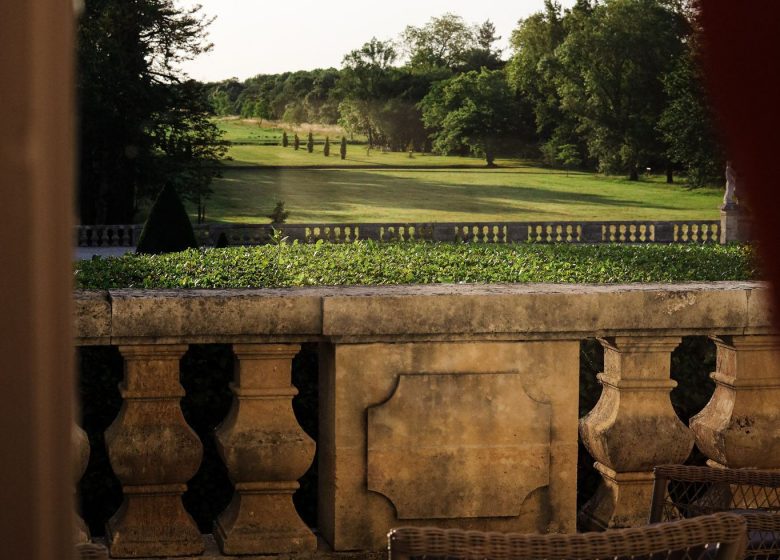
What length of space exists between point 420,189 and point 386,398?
54270 millimetres

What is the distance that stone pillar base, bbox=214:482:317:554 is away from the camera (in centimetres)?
335

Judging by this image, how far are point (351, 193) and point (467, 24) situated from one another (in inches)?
546

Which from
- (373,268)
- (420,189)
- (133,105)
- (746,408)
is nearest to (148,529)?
(373,268)

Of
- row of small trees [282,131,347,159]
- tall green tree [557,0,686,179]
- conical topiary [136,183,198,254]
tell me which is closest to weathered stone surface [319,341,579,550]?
conical topiary [136,183,198,254]

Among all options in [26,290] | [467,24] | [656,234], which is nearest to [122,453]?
[26,290]

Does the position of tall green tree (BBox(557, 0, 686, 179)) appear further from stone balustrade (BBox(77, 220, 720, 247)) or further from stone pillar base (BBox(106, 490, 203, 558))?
stone pillar base (BBox(106, 490, 203, 558))

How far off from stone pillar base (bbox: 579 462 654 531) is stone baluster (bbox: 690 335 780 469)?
293mm

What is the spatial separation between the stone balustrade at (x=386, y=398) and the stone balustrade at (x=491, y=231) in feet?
140

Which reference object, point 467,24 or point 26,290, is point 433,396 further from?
point 467,24

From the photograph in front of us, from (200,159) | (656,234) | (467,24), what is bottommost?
(656,234)

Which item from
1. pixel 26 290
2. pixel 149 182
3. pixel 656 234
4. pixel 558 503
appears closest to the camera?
pixel 26 290

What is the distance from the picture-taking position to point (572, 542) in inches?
65.0

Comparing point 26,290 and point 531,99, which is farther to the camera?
point 531,99

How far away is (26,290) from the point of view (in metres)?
0.56
